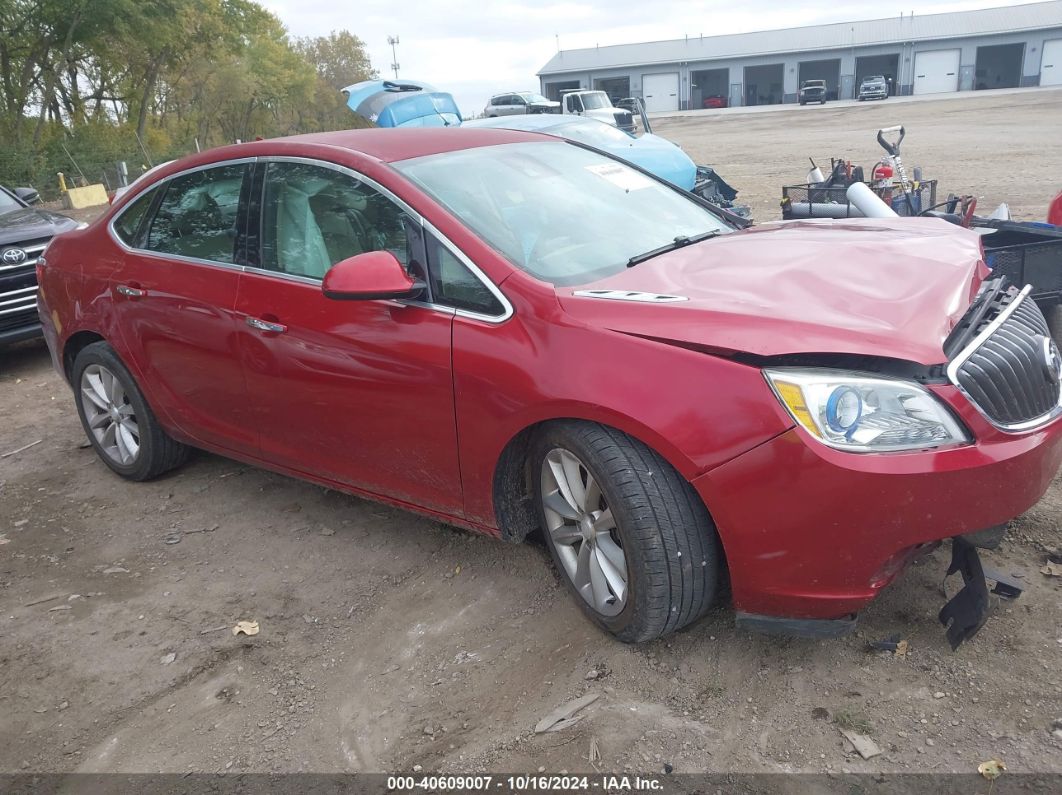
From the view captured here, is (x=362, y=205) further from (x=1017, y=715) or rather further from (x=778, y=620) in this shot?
(x=1017, y=715)

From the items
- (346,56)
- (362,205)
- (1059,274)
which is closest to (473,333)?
(362,205)

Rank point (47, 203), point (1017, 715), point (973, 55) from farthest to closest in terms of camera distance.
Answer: point (973, 55), point (47, 203), point (1017, 715)

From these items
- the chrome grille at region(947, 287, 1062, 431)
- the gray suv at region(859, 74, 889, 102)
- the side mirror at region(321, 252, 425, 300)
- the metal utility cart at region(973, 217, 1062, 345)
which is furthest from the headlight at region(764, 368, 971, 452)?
the gray suv at region(859, 74, 889, 102)

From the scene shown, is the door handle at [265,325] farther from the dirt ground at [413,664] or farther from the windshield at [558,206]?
the dirt ground at [413,664]

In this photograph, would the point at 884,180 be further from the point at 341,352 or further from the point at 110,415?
the point at 110,415

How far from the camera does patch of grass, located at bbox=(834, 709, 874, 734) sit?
2.46 metres

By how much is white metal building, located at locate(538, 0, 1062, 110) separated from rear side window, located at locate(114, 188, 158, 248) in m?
62.7

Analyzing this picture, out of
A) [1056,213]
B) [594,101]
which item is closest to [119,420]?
[1056,213]

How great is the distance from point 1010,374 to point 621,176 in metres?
1.94

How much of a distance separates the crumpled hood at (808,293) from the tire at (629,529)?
38 cm

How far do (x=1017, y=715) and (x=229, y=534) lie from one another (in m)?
3.19

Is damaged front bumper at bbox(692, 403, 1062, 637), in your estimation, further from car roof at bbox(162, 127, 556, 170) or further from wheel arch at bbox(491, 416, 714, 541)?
car roof at bbox(162, 127, 556, 170)

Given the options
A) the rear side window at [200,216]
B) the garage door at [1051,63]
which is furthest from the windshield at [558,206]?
the garage door at [1051,63]

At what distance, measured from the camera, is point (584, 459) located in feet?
8.81
